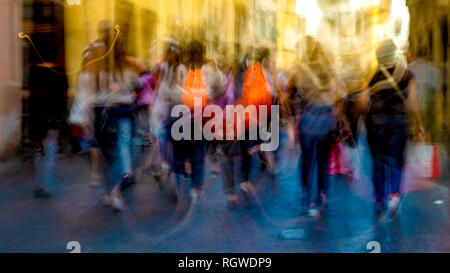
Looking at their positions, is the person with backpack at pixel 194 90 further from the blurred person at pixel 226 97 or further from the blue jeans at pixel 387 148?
the blue jeans at pixel 387 148

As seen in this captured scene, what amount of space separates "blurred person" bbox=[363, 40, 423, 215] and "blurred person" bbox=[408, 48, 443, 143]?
0.53 feet

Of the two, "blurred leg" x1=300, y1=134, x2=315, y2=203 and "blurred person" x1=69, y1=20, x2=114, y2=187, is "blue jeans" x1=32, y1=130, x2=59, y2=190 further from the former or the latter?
"blurred leg" x1=300, y1=134, x2=315, y2=203

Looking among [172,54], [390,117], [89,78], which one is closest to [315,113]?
[390,117]

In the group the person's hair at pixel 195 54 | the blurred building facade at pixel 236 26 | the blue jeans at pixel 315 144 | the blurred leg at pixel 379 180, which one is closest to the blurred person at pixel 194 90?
the person's hair at pixel 195 54

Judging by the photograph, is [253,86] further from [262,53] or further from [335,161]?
[335,161]

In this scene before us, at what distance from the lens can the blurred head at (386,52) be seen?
4316 millimetres

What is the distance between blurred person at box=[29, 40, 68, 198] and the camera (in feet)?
15.3

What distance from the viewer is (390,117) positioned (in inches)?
175

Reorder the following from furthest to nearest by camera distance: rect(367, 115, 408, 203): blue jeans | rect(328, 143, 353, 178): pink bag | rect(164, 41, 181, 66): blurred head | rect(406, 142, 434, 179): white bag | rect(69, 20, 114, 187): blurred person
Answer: rect(328, 143, 353, 178): pink bag, rect(406, 142, 434, 179): white bag, rect(164, 41, 181, 66): blurred head, rect(367, 115, 408, 203): blue jeans, rect(69, 20, 114, 187): blurred person

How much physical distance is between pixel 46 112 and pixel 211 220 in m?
1.86

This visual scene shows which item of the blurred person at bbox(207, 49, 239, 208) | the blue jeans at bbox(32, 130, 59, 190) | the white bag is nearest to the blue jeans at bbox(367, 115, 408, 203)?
the white bag

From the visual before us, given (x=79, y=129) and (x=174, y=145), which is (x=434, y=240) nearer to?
(x=174, y=145)

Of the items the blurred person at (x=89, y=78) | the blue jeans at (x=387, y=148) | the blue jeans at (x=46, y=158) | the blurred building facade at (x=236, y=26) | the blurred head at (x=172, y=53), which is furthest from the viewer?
the blue jeans at (x=46, y=158)

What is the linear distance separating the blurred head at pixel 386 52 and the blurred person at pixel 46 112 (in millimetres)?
2726
